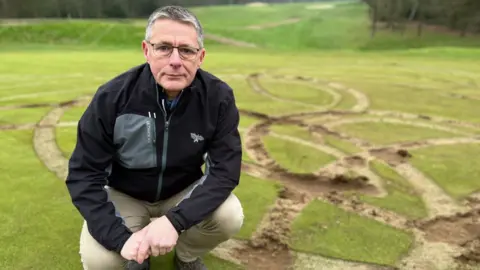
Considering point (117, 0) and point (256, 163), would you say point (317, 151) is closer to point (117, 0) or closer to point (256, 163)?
point (256, 163)

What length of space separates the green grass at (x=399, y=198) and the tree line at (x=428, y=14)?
3431 centimetres

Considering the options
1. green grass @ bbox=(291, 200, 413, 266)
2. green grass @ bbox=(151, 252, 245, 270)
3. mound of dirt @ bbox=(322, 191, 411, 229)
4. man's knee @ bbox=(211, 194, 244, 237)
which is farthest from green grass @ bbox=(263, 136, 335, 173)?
man's knee @ bbox=(211, 194, 244, 237)

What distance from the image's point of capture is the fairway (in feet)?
15.3

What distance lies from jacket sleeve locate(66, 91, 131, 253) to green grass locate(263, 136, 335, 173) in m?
3.76

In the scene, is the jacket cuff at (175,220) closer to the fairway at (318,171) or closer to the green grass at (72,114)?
the fairway at (318,171)

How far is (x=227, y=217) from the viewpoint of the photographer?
3.72 m

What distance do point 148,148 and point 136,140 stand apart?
0.11m

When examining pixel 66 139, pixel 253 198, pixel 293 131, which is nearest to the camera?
pixel 253 198

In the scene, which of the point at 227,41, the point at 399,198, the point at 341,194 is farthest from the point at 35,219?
the point at 227,41

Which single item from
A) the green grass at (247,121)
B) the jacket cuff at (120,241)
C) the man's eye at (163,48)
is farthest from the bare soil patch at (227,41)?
the jacket cuff at (120,241)

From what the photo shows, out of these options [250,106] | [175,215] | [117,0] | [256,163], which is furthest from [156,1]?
[175,215]

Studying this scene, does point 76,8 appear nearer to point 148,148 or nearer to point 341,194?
point 341,194

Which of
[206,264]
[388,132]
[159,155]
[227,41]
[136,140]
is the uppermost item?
[136,140]

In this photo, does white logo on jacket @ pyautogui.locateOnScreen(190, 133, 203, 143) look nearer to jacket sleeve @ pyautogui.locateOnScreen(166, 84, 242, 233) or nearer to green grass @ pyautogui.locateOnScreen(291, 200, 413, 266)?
jacket sleeve @ pyautogui.locateOnScreen(166, 84, 242, 233)
